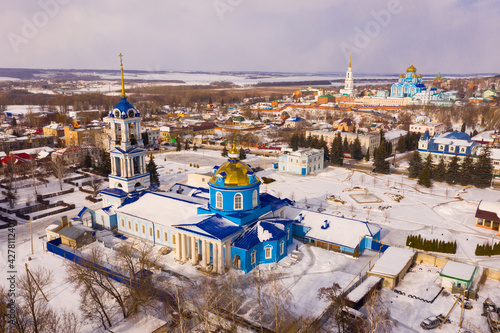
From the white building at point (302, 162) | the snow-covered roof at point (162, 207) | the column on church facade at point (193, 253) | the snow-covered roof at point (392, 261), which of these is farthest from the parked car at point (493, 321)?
the white building at point (302, 162)

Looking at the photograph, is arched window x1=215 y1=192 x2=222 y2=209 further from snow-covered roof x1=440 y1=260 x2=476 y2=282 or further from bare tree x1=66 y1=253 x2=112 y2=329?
snow-covered roof x1=440 y1=260 x2=476 y2=282

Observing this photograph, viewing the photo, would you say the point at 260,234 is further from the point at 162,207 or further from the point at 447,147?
the point at 447,147

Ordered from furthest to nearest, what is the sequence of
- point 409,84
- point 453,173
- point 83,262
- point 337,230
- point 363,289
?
point 409,84
point 453,173
point 337,230
point 83,262
point 363,289

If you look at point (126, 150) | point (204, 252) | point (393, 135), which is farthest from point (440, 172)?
point (126, 150)

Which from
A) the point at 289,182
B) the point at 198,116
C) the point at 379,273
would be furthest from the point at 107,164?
the point at 198,116

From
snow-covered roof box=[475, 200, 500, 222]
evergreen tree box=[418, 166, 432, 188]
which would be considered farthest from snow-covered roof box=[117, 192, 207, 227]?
evergreen tree box=[418, 166, 432, 188]
